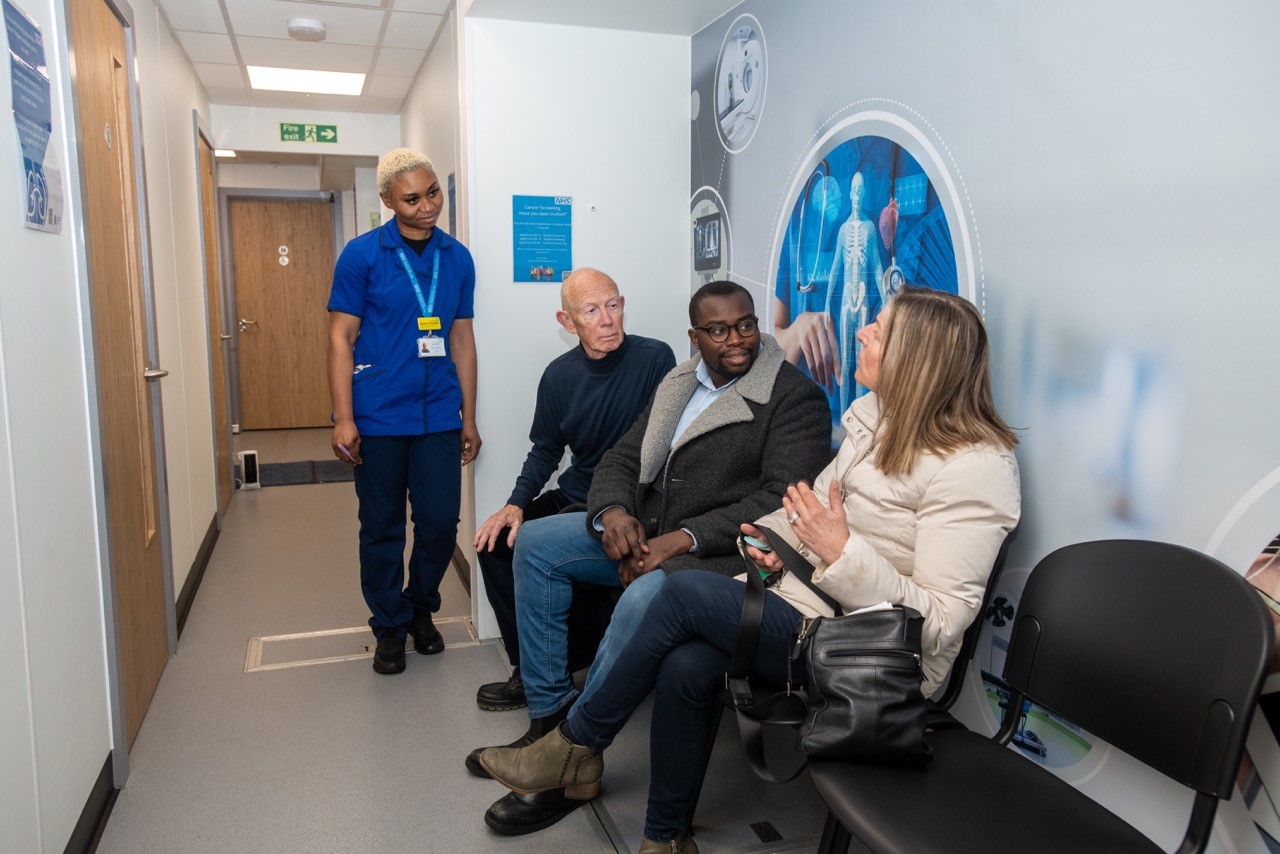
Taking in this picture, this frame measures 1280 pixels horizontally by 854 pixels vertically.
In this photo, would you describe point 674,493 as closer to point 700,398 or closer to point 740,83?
point 700,398

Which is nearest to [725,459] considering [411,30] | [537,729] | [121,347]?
[537,729]

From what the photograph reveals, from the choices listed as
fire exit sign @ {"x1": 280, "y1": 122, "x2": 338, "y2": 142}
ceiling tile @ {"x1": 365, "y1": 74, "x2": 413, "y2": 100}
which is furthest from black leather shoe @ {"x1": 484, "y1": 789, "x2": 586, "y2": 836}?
fire exit sign @ {"x1": 280, "y1": 122, "x2": 338, "y2": 142}

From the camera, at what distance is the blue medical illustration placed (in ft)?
6.93

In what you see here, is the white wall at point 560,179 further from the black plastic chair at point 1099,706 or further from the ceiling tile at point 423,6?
the black plastic chair at point 1099,706

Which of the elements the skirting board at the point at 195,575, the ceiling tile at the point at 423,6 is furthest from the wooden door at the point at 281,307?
the ceiling tile at the point at 423,6

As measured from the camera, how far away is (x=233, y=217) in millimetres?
8641

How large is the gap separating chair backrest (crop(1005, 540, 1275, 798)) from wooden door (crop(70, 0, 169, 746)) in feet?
7.29

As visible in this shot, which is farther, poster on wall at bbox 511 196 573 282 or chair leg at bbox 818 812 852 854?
poster on wall at bbox 511 196 573 282

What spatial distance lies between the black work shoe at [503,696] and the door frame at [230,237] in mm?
6360

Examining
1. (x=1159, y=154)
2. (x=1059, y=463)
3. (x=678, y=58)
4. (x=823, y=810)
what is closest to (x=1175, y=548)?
(x=1059, y=463)

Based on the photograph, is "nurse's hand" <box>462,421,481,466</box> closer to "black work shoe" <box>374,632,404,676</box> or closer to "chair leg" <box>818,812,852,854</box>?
"black work shoe" <box>374,632,404,676</box>

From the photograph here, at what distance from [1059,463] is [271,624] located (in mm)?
3036

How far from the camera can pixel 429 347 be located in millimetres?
3102

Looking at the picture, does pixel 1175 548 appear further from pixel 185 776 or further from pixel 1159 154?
pixel 185 776
